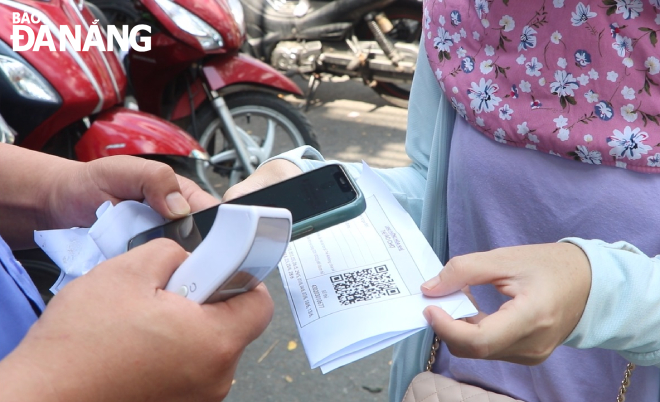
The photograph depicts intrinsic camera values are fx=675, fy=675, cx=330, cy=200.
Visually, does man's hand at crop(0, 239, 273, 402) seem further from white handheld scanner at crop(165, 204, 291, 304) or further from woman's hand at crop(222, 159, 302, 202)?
woman's hand at crop(222, 159, 302, 202)

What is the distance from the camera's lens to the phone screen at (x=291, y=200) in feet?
2.79

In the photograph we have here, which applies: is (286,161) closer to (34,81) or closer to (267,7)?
(34,81)

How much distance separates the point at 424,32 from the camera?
Answer: 1129 mm

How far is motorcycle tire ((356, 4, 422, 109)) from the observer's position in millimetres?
4881

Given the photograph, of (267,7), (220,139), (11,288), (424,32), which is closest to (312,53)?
(267,7)

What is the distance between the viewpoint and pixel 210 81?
10.2ft

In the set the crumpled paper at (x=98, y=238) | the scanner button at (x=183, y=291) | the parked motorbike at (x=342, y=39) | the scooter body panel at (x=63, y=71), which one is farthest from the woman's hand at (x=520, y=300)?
the parked motorbike at (x=342, y=39)

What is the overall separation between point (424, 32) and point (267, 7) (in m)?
4.04

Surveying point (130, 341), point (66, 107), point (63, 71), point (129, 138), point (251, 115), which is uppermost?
point (130, 341)

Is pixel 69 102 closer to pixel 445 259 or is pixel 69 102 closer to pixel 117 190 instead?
pixel 117 190

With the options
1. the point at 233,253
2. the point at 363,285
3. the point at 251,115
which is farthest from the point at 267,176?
the point at 251,115

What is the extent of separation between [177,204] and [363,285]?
27 cm

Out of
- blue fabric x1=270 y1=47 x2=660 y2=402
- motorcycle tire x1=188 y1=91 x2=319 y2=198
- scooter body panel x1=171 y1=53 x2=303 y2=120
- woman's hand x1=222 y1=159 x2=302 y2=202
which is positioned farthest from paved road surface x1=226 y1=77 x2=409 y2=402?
woman's hand x1=222 y1=159 x2=302 y2=202

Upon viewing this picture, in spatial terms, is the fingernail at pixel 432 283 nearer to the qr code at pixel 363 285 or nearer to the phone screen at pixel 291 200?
the qr code at pixel 363 285
